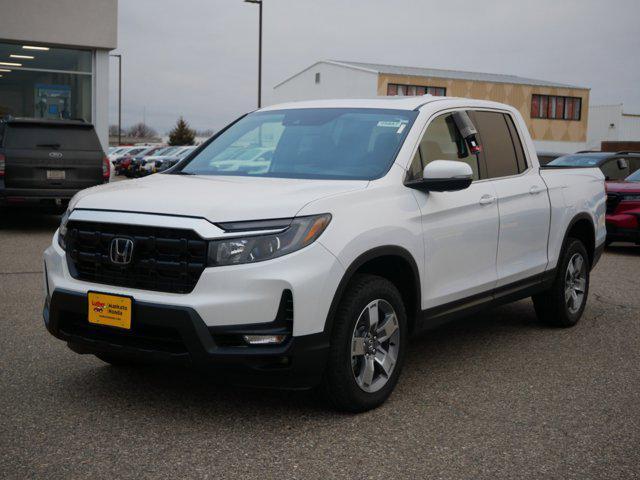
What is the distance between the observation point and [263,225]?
3982mm

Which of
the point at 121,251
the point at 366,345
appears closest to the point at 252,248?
the point at 121,251

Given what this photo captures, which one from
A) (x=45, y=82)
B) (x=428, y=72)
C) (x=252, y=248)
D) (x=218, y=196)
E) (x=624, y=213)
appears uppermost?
(x=428, y=72)

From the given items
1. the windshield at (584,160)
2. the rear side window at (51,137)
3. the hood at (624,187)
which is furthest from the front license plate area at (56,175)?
the hood at (624,187)

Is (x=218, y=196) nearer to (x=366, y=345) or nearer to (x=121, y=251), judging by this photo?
(x=121, y=251)

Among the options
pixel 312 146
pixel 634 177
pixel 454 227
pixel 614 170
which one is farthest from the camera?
pixel 614 170

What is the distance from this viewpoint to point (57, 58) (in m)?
22.7

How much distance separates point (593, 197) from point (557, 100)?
56582 mm

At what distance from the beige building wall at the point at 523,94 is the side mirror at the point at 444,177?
162 ft

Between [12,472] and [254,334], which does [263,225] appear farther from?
[12,472]

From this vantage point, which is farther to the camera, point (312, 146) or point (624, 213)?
point (624, 213)

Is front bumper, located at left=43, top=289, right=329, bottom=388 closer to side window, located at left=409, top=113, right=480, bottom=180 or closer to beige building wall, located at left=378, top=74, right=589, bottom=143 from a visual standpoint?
side window, located at left=409, top=113, right=480, bottom=180

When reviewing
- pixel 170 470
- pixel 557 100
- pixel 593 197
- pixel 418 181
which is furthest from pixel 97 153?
pixel 557 100

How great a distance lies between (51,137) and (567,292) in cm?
966

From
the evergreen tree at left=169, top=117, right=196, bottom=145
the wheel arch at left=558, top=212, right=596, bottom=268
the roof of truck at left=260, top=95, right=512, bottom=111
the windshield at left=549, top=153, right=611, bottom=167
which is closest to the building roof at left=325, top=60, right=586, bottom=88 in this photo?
the evergreen tree at left=169, top=117, right=196, bottom=145
